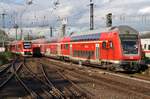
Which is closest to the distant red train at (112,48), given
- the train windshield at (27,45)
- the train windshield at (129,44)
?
the train windshield at (129,44)

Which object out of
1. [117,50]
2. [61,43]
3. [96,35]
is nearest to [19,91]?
[117,50]

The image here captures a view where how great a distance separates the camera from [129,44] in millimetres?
→ 26547

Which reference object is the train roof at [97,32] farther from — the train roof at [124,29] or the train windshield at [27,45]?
the train windshield at [27,45]

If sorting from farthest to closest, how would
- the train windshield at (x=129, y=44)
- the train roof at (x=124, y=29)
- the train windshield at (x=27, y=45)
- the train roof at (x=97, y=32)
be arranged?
the train windshield at (x=27, y=45) → the train roof at (x=97, y=32) → the train roof at (x=124, y=29) → the train windshield at (x=129, y=44)

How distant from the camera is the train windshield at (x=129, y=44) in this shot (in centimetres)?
2623

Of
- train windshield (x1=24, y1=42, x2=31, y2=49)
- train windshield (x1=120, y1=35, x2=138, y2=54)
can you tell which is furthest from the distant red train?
train windshield (x1=24, y1=42, x2=31, y2=49)

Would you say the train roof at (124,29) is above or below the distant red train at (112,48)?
above

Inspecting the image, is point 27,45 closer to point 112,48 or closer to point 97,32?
point 97,32

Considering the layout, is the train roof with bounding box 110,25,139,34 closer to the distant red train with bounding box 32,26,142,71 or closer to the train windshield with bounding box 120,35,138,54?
the distant red train with bounding box 32,26,142,71

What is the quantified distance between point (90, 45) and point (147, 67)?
6632 millimetres

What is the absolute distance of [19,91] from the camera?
16.6m

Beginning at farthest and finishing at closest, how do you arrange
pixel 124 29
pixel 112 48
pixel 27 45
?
pixel 27 45
pixel 124 29
pixel 112 48

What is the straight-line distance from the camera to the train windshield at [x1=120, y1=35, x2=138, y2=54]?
26234 millimetres

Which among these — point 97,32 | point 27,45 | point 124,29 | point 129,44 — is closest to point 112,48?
point 129,44
